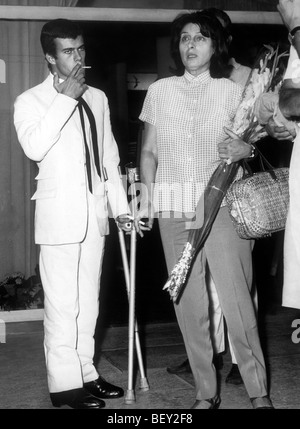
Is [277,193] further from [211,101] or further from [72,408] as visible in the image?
[72,408]

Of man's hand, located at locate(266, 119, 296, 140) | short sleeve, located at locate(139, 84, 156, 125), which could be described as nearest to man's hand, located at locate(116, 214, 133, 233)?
short sleeve, located at locate(139, 84, 156, 125)

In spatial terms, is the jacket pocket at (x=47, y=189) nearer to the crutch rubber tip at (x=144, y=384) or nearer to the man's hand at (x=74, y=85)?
the man's hand at (x=74, y=85)

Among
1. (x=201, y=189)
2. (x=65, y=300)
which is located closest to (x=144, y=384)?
(x=65, y=300)

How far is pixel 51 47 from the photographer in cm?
439

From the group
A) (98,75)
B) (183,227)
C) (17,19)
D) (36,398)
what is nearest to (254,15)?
(98,75)

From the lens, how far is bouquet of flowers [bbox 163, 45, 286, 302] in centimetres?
397

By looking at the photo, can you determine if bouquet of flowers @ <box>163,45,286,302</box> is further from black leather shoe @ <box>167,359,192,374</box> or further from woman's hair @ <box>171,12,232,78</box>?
black leather shoe @ <box>167,359,192,374</box>

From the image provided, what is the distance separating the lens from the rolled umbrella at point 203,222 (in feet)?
13.2

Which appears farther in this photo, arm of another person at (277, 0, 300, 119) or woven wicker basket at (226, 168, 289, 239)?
woven wicker basket at (226, 168, 289, 239)

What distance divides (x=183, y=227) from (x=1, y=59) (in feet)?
10.9

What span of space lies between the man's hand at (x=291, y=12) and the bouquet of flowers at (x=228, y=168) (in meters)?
0.64

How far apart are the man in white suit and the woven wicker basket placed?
839mm

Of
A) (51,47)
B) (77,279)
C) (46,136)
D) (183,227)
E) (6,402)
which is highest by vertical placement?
(51,47)

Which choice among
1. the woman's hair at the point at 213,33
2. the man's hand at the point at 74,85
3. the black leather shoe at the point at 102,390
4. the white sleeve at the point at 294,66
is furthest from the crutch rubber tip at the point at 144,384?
the white sleeve at the point at 294,66
